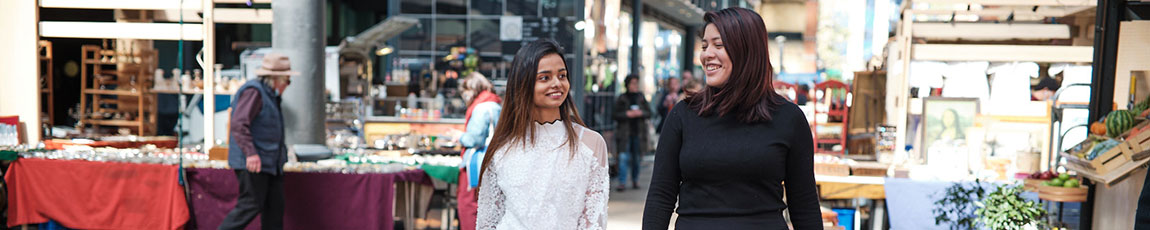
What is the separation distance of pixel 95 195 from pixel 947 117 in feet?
19.0

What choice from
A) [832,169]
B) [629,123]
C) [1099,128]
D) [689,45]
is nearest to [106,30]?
[832,169]

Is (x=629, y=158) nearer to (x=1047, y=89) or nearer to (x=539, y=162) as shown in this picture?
(x=1047, y=89)

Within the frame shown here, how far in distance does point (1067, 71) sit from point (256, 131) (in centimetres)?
535

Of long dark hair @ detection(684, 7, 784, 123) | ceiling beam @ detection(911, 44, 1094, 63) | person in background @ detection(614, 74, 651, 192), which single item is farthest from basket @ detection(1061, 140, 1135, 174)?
person in background @ detection(614, 74, 651, 192)

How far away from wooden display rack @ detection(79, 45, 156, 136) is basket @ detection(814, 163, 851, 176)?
15.6 feet

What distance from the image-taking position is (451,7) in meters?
13.0

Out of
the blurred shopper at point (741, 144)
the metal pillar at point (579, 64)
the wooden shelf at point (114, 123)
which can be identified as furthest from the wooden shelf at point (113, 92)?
the metal pillar at point (579, 64)

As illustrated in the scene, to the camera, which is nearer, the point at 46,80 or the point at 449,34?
the point at 46,80

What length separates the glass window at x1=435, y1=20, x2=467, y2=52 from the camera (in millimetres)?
12984

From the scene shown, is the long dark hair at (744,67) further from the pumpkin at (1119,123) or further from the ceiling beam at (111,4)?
the ceiling beam at (111,4)

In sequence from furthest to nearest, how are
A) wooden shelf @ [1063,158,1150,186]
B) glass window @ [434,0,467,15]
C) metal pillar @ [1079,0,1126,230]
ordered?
glass window @ [434,0,467,15] < metal pillar @ [1079,0,1126,230] < wooden shelf @ [1063,158,1150,186]

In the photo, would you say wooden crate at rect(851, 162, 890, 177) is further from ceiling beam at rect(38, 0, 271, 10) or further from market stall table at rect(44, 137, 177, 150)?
market stall table at rect(44, 137, 177, 150)

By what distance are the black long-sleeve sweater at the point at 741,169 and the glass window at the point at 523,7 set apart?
33.6ft

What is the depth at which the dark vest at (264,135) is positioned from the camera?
571cm
